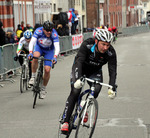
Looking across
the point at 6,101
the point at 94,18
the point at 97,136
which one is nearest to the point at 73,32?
the point at 6,101

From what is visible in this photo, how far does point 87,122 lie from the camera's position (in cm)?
694

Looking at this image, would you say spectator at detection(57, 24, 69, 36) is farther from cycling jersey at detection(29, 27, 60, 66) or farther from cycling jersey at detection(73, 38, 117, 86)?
cycling jersey at detection(73, 38, 117, 86)

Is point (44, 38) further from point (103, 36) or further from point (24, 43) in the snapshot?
point (103, 36)

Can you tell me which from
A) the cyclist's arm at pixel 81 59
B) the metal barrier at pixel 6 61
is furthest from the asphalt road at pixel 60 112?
the cyclist's arm at pixel 81 59

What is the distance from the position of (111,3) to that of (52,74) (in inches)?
2788

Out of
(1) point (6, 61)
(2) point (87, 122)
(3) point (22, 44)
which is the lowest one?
(1) point (6, 61)

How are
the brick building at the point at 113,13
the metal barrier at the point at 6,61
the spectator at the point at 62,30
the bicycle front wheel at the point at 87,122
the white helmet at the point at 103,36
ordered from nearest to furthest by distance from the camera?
1. the bicycle front wheel at the point at 87,122
2. the white helmet at the point at 103,36
3. the metal barrier at the point at 6,61
4. the spectator at the point at 62,30
5. the brick building at the point at 113,13

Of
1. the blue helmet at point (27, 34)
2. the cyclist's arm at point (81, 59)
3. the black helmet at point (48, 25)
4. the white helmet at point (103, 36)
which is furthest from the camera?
the blue helmet at point (27, 34)

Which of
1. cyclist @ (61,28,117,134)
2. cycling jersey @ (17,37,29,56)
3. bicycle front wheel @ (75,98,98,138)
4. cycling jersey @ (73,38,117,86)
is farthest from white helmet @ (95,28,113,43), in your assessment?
cycling jersey @ (17,37,29,56)

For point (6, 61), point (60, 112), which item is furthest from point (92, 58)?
point (6, 61)

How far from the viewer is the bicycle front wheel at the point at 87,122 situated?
6820 millimetres

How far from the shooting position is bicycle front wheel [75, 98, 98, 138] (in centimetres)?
682

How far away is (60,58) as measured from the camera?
94.5ft

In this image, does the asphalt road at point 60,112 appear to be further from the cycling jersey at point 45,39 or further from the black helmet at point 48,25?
the black helmet at point 48,25
